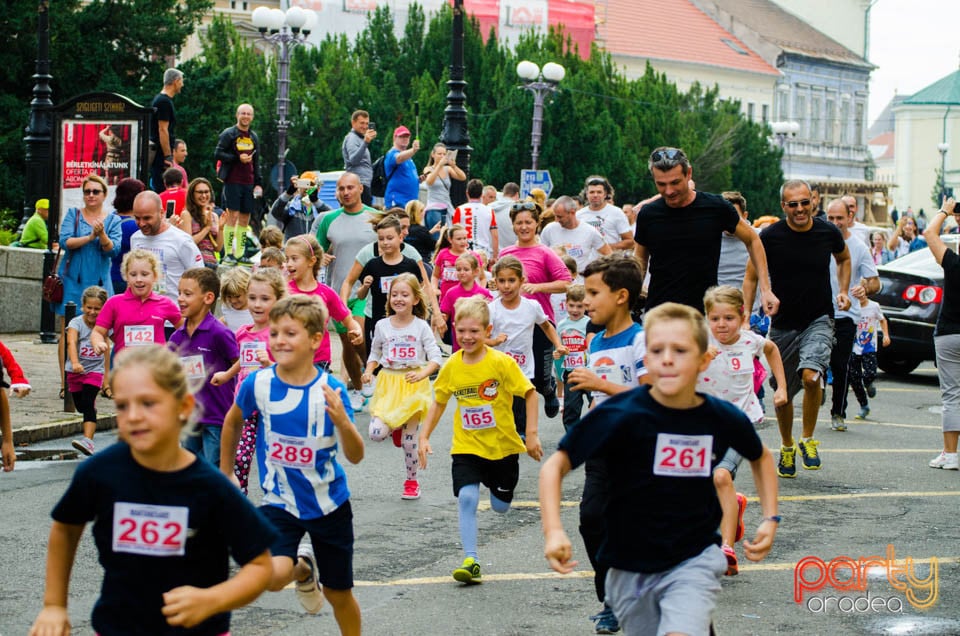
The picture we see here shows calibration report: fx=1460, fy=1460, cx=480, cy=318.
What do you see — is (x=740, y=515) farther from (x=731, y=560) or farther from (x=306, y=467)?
(x=306, y=467)

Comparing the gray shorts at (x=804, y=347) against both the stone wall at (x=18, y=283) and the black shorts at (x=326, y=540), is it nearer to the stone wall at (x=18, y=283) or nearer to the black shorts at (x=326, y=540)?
the black shorts at (x=326, y=540)

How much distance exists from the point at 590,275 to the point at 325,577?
189 cm

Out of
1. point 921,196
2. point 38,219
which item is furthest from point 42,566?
point 921,196

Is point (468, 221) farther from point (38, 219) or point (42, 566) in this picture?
point (42, 566)

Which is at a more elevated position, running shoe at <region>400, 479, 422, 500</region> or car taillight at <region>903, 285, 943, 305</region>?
car taillight at <region>903, 285, 943, 305</region>

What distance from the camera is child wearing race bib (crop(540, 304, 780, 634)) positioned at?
4.55 meters

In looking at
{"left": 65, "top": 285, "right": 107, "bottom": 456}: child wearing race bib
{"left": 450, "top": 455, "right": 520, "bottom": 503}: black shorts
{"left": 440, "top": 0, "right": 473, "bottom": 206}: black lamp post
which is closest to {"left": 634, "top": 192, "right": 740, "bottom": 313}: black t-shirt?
{"left": 450, "top": 455, "right": 520, "bottom": 503}: black shorts

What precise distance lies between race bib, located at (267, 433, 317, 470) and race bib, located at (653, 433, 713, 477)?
1.56 metres

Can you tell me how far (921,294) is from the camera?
1733 centimetres

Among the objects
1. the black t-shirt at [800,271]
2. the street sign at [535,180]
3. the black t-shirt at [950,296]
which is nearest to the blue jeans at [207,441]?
the black t-shirt at [800,271]

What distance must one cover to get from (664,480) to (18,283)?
15.3 metres

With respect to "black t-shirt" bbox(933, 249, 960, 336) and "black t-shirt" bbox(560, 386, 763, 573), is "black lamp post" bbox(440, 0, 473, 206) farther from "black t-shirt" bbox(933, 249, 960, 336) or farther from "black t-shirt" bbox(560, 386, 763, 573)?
"black t-shirt" bbox(560, 386, 763, 573)

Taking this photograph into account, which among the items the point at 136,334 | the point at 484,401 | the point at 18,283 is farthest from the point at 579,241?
the point at 18,283

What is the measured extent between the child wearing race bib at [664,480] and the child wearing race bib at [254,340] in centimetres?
372
